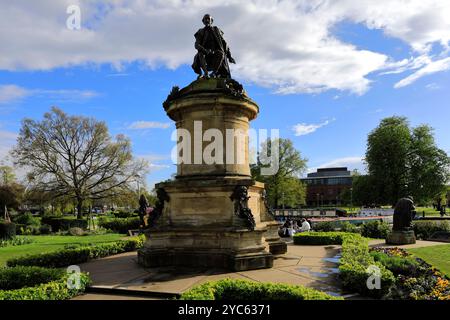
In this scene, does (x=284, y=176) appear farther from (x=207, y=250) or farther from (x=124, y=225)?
(x=207, y=250)

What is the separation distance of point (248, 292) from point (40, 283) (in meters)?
4.59

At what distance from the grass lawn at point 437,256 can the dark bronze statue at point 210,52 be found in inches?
337

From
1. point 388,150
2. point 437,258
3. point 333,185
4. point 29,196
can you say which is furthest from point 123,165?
point 333,185

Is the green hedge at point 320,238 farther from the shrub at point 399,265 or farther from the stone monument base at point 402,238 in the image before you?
the shrub at point 399,265

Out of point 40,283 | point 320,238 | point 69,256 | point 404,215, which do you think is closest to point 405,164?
point 404,215

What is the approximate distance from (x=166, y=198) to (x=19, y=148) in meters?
35.9

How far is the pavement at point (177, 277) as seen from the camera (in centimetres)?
751

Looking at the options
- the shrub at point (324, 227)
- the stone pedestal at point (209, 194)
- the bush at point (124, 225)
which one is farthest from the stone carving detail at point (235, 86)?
the bush at point (124, 225)

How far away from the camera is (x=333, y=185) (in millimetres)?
111062

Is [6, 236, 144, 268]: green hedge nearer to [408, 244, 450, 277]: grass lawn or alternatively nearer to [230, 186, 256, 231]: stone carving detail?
[230, 186, 256, 231]: stone carving detail

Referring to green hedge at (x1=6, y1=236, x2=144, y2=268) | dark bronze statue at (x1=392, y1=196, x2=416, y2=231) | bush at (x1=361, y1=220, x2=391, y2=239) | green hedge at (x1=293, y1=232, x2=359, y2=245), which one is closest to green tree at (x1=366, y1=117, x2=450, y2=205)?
bush at (x1=361, y1=220, x2=391, y2=239)

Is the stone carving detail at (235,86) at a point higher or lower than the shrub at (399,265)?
higher

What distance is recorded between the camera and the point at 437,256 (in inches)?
476
